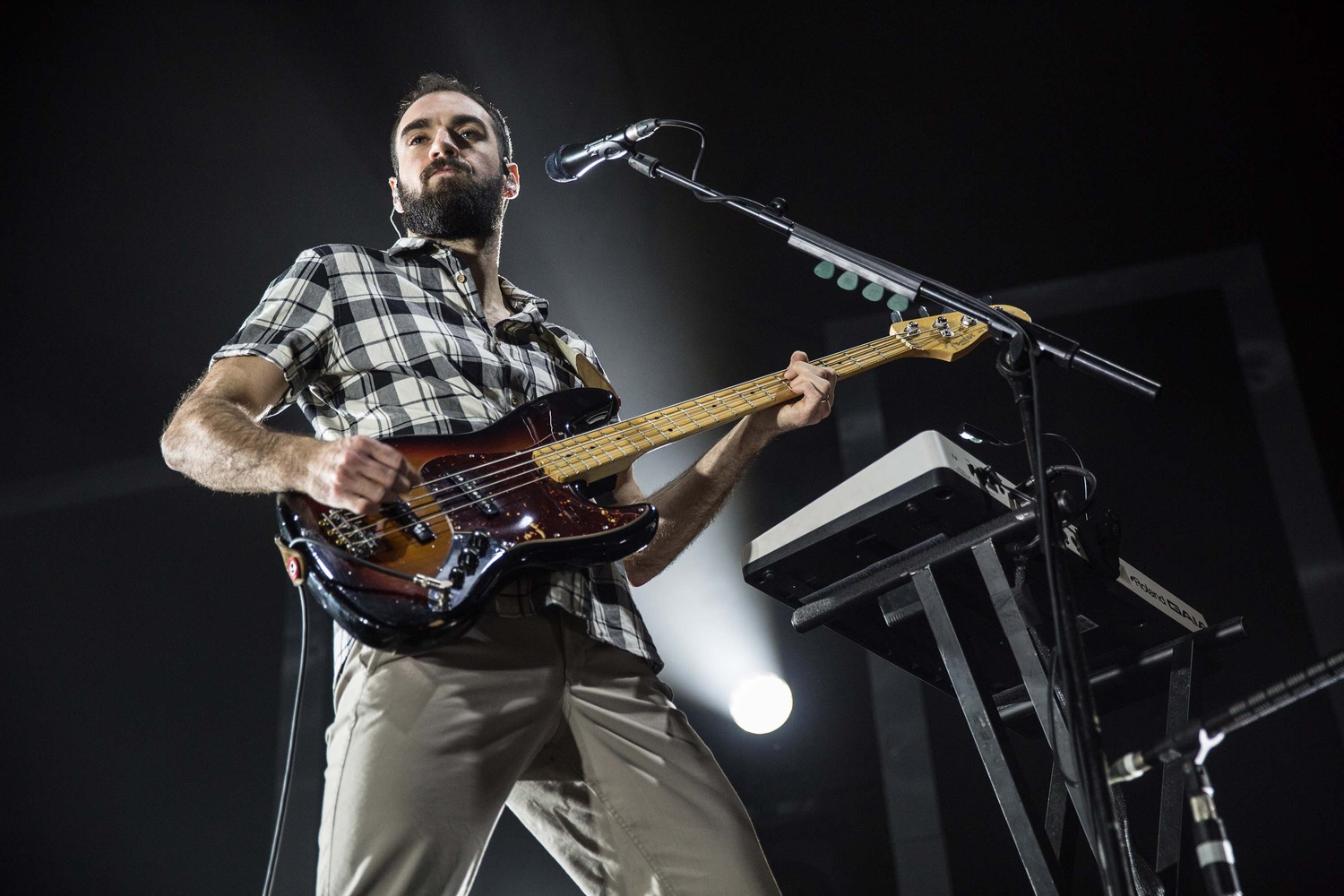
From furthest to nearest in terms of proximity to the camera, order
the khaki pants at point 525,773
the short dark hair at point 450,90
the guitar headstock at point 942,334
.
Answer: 1. the short dark hair at point 450,90
2. the guitar headstock at point 942,334
3. the khaki pants at point 525,773

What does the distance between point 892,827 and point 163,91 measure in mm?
3113

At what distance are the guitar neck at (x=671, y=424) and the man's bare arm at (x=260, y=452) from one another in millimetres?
293

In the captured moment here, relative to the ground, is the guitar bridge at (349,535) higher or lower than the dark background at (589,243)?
lower

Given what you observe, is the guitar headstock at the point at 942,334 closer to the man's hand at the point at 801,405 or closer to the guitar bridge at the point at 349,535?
the man's hand at the point at 801,405

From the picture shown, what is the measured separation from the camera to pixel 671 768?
4.43ft

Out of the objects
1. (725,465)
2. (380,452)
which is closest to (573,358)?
(725,465)

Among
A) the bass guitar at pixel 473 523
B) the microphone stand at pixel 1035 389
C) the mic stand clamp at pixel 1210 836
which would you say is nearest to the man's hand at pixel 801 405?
the bass guitar at pixel 473 523

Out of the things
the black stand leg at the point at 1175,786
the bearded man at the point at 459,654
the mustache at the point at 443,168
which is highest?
the mustache at the point at 443,168

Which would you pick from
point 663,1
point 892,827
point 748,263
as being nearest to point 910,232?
point 748,263

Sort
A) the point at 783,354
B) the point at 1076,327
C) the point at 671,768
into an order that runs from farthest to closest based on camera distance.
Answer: the point at 783,354, the point at 1076,327, the point at 671,768

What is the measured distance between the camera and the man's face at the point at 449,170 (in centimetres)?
189

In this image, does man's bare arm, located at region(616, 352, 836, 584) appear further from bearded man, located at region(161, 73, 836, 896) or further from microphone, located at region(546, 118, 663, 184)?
microphone, located at region(546, 118, 663, 184)

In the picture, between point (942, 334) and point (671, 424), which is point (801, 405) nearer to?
point (671, 424)

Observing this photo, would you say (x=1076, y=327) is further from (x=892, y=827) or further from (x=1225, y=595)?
(x=892, y=827)
